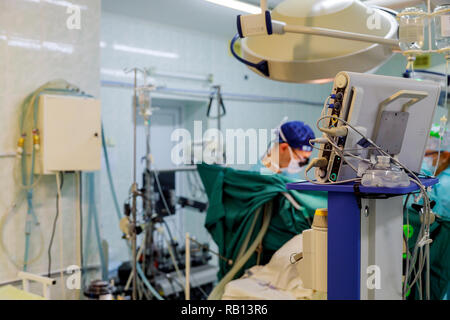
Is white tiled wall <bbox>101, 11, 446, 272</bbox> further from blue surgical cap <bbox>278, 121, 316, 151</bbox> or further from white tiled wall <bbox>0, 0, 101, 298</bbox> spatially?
white tiled wall <bbox>0, 0, 101, 298</bbox>

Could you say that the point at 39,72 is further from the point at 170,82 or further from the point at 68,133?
the point at 170,82

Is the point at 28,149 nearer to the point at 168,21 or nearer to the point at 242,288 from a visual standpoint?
the point at 242,288

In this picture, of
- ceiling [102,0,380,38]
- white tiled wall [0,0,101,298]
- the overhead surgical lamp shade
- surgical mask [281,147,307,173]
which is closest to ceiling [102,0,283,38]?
ceiling [102,0,380,38]

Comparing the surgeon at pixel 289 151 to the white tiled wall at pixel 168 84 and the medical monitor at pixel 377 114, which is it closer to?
the medical monitor at pixel 377 114

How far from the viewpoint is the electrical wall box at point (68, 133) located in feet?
9.04

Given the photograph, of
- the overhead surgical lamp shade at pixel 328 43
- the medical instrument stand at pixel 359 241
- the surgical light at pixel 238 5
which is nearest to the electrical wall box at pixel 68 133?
the overhead surgical lamp shade at pixel 328 43

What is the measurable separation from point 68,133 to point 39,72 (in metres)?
0.46

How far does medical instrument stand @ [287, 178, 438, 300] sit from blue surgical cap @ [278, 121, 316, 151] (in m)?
1.71

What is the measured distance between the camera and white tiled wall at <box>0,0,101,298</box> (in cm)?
271

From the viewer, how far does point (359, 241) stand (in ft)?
3.92

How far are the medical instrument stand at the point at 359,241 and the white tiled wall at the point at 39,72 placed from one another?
2.18 metres

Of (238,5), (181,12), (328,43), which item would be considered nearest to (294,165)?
(328,43)

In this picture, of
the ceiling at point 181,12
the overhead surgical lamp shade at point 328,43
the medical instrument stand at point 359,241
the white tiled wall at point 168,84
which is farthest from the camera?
the white tiled wall at point 168,84

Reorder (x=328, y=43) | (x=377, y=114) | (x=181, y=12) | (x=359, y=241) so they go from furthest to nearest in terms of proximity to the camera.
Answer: (x=181, y=12) < (x=328, y=43) < (x=377, y=114) < (x=359, y=241)
